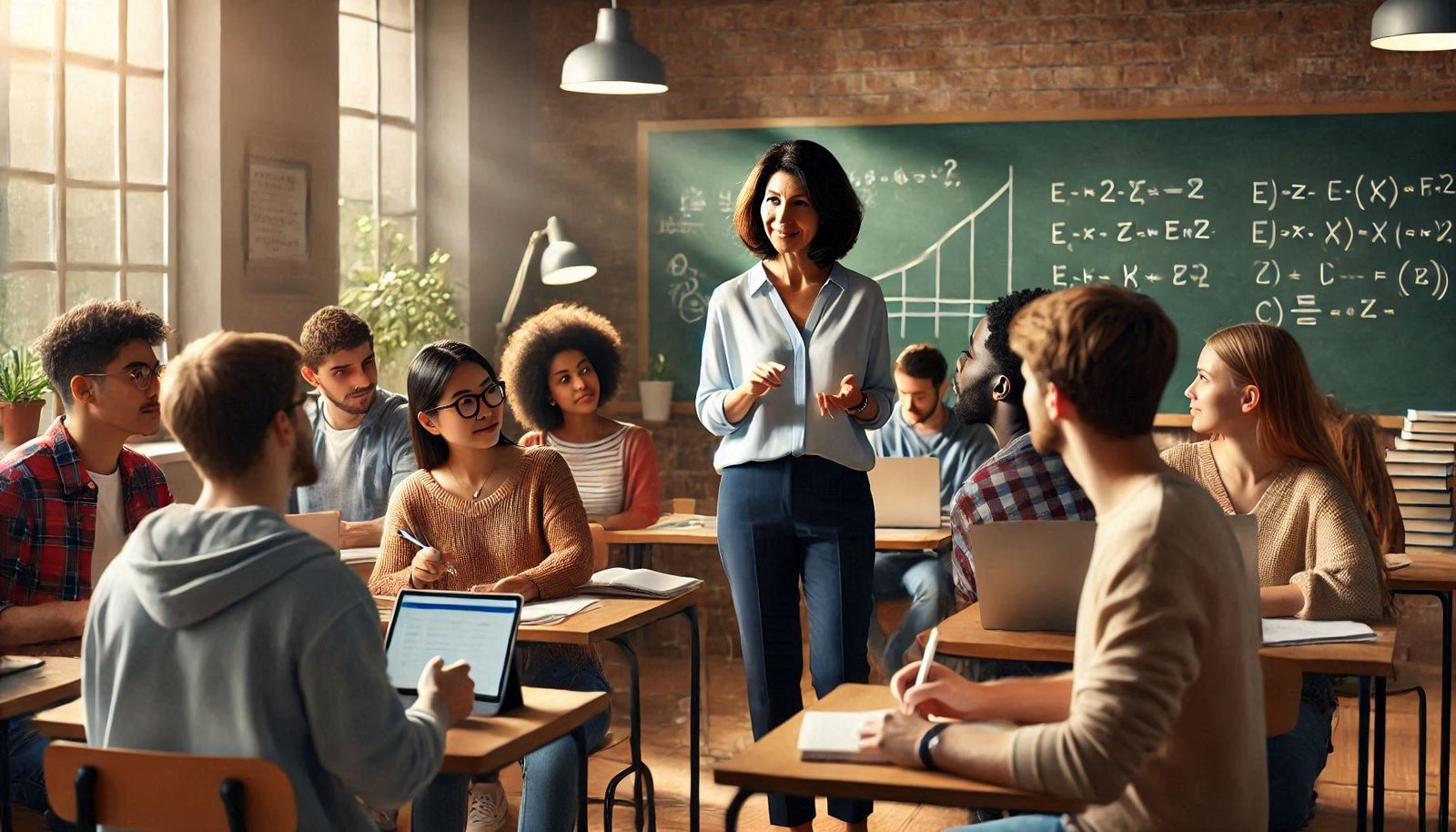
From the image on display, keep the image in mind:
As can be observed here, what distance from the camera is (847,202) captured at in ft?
11.1

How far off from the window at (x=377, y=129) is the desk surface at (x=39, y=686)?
3.32 m

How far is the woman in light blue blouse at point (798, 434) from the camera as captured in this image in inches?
129

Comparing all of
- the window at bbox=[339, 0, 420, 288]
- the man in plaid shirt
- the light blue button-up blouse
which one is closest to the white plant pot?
the window at bbox=[339, 0, 420, 288]

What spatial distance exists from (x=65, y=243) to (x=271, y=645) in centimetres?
319

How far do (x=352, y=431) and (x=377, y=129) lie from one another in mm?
2087

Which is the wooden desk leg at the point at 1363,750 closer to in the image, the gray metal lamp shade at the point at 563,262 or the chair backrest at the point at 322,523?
the chair backrest at the point at 322,523

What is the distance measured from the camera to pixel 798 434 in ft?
10.7

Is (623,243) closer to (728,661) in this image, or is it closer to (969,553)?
(728,661)

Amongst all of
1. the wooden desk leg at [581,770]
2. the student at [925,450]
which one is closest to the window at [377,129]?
the student at [925,450]

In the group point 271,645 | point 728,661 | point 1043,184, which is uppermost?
point 1043,184

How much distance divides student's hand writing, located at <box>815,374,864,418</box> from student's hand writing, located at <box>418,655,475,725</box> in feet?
4.40

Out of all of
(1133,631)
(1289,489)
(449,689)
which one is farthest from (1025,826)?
(1289,489)

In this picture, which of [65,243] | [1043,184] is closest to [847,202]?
[65,243]

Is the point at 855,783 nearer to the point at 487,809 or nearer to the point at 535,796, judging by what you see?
the point at 535,796
